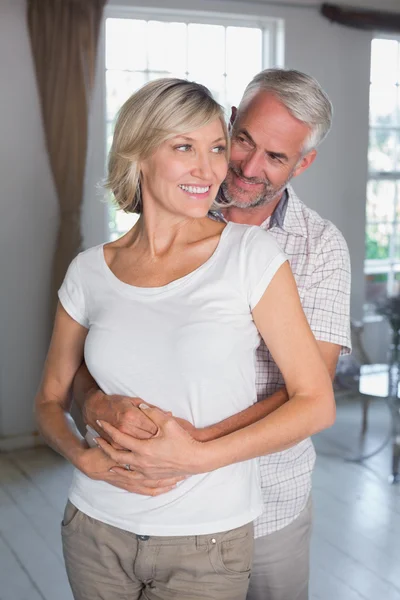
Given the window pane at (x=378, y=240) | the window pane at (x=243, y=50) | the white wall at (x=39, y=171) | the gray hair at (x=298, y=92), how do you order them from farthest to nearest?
1. the window pane at (x=378, y=240)
2. the window pane at (x=243, y=50)
3. the white wall at (x=39, y=171)
4. the gray hair at (x=298, y=92)

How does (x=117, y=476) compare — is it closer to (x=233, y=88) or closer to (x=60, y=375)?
(x=60, y=375)

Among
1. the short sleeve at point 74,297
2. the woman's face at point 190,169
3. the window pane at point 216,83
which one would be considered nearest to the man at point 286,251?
the short sleeve at point 74,297

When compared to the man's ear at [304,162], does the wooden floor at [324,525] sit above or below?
below

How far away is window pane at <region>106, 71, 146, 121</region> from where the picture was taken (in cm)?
504

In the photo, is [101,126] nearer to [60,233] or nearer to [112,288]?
[60,233]

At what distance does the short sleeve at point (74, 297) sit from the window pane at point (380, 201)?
4702 millimetres

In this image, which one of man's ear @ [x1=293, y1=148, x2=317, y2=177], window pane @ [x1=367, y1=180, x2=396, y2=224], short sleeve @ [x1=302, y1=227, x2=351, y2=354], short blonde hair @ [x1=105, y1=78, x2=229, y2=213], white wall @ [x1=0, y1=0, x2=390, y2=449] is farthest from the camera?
window pane @ [x1=367, y1=180, x2=396, y2=224]

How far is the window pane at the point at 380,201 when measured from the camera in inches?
239

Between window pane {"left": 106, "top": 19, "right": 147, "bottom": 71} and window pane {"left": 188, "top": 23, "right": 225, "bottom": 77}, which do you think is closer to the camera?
window pane {"left": 106, "top": 19, "right": 147, "bottom": 71}

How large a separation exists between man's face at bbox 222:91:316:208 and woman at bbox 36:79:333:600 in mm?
364

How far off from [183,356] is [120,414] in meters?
0.16

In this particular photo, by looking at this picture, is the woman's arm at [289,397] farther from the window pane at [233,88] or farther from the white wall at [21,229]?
the window pane at [233,88]

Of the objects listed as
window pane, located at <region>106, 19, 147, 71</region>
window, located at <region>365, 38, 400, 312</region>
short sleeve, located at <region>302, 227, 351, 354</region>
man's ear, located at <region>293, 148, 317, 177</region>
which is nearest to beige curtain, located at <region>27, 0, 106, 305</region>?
window pane, located at <region>106, 19, 147, 71</region>

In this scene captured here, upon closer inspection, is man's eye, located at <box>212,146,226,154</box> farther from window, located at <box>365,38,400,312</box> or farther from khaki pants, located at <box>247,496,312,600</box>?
window, located at <box>365,38,400,312</box>
